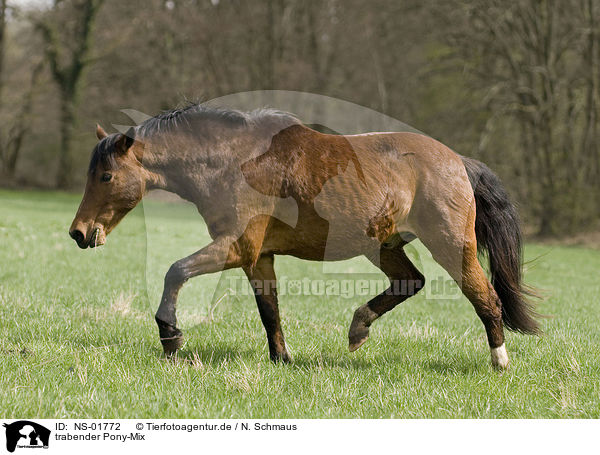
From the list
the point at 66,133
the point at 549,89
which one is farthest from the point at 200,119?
the point at 66,133

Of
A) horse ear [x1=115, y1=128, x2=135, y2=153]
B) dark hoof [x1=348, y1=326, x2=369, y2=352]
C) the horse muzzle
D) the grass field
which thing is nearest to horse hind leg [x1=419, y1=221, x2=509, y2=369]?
the grass field

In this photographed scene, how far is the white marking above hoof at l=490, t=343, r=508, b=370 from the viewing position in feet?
15.2

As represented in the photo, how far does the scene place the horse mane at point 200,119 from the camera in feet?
14.5

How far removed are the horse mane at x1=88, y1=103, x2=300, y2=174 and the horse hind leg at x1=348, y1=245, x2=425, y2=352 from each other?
149 centimetres

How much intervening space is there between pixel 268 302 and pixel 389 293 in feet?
3.54

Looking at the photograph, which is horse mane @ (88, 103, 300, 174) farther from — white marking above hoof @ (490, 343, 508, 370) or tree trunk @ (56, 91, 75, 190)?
tree trunk @ (56, 91, 75, 190)

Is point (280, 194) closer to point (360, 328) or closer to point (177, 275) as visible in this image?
point (177, 275)

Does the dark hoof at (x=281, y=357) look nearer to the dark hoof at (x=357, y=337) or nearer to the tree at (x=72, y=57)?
the dark hoof at (x=357, y=337)

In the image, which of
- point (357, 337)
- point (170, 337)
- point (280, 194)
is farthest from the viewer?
point (357, 337)

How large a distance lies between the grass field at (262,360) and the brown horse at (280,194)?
14.5 inches

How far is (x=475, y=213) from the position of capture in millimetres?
4938
